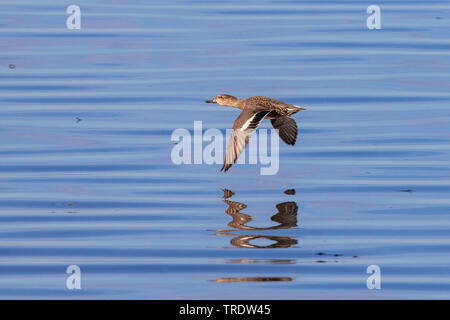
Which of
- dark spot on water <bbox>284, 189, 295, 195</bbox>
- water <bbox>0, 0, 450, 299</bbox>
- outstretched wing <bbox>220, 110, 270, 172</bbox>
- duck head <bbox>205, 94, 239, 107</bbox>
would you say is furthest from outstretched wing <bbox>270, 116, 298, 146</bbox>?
dark spot on water <bbox>284, 189, 295, 195</bbox>

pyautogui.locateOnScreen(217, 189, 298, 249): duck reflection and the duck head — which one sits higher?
the duck head

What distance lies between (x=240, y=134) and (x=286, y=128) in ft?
4.65

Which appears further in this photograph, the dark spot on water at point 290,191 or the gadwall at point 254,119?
the gadwall at point 254,119

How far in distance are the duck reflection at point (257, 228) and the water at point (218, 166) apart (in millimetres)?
29

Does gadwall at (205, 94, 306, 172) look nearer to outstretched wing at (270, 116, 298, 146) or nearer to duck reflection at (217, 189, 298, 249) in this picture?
outstretched wing at (270, 116, 298, 146)

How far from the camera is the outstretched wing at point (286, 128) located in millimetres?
12788

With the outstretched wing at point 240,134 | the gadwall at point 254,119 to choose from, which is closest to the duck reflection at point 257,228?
the outstretched wing at point 240,134

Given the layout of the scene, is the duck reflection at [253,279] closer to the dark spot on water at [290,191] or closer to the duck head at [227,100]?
the dark spot on water at [290,191]

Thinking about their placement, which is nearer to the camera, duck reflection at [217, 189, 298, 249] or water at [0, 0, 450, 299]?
water at [0, 0, 450, 299]

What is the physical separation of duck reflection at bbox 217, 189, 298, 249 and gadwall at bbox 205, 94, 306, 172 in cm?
44

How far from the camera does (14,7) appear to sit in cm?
2289

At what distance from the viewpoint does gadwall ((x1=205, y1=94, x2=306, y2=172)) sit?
11.5m
